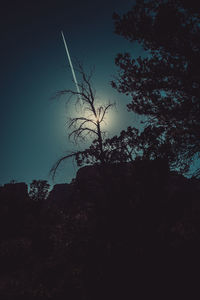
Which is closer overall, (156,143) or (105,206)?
(105,206)

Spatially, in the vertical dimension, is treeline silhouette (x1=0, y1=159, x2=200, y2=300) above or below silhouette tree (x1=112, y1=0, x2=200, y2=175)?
below

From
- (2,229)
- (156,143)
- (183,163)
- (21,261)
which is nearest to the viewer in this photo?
(183,163)

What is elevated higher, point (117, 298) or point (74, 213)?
point (74, 213)

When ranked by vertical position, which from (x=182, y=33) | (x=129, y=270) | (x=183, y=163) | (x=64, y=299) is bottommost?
(x=64, y=299)

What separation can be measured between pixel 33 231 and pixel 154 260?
35.4ft

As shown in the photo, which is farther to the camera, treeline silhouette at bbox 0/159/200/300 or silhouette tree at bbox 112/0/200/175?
silhouette tree at bbox 112/0/200/175

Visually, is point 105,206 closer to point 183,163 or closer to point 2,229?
point 183,163

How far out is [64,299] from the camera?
4508 millimetres

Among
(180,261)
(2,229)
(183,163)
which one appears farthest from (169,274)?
(2,229)

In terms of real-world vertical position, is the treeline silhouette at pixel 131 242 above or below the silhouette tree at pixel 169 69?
below

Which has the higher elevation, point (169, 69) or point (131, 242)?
point (169, 69)

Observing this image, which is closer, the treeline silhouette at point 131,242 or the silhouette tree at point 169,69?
the treeline silhouette at point 131,242

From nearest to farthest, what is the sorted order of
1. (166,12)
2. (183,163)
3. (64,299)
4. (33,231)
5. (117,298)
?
(117,298) → (64,299) → (166,12) → (183,163) → (33,231)

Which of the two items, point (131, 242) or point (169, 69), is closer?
point (131, 242)
